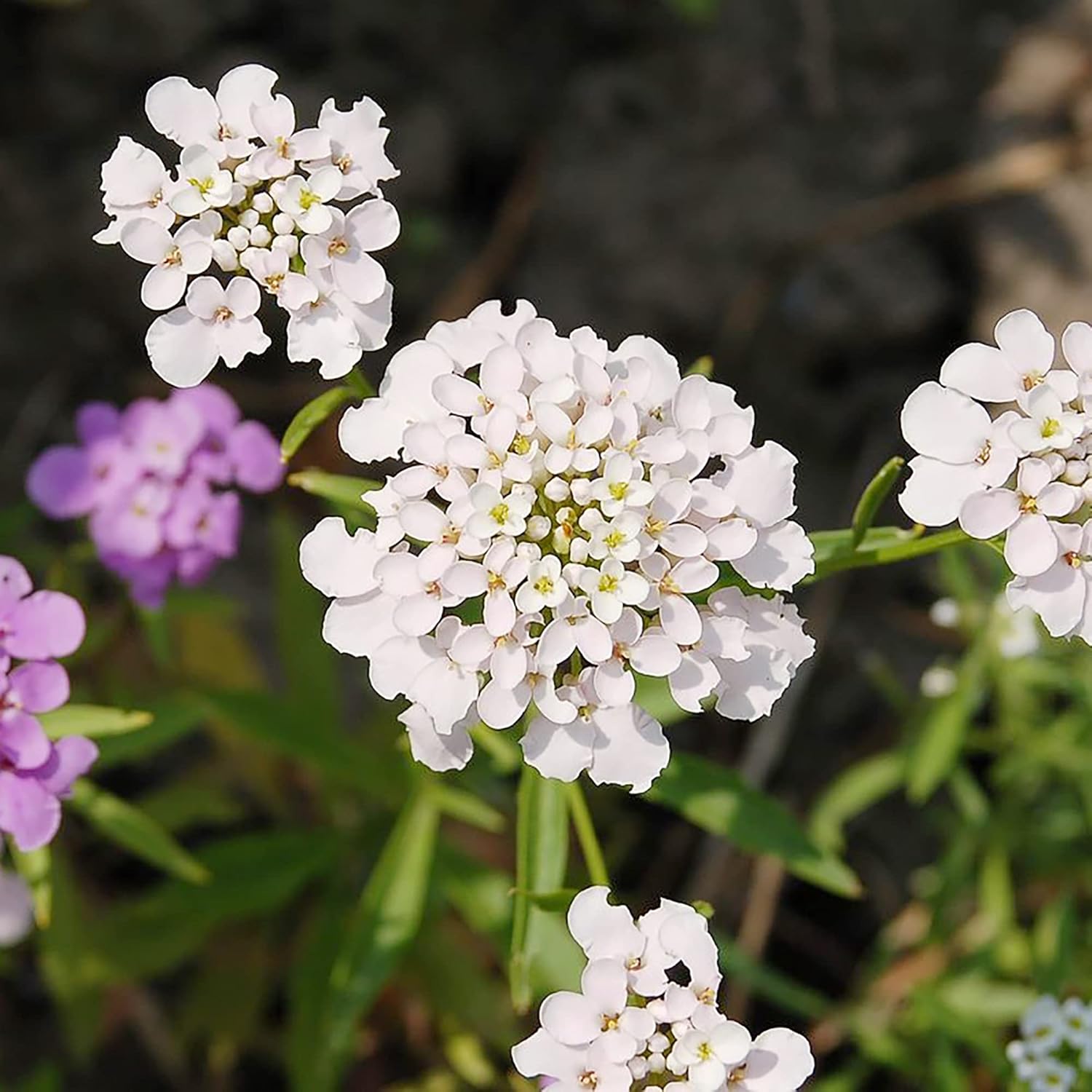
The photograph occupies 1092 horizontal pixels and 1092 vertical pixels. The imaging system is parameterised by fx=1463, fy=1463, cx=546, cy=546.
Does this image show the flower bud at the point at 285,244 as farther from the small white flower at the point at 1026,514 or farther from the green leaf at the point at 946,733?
the green leaf at the point at 946,733

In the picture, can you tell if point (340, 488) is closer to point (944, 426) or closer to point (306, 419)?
point (306, 419)

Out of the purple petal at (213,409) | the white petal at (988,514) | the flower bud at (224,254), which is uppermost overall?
the white petal at (988,514)

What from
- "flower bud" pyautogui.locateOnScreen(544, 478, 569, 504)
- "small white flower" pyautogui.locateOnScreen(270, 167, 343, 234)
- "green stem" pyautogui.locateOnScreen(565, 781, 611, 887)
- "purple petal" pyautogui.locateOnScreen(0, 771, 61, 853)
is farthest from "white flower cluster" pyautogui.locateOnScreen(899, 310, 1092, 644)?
"purple petal" pyautogui.locateOnScreen(0, 771, 61, 853)

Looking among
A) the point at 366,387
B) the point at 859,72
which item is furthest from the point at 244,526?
the point at 859,72

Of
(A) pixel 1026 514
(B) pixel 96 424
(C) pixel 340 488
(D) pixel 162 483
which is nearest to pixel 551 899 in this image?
(C) pixel 340 488

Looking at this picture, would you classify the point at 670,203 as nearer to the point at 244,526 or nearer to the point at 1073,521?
the point at 244,526

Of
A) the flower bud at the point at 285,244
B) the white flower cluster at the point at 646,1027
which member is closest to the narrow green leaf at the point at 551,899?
the white flower cluster at the point at 646,1027
